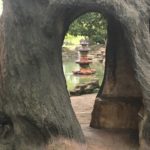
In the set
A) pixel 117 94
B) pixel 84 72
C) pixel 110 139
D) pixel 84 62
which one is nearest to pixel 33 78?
pixel 110 139

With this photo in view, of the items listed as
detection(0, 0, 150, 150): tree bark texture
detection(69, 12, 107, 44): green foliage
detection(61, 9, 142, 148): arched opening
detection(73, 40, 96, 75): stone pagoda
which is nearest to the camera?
detection(0, 0, 150, 150): tree bark texture

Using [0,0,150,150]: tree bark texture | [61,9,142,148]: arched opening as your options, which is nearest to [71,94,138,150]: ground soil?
[61,9,142,148]: arched opening

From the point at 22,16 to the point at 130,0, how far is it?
861 millimetres

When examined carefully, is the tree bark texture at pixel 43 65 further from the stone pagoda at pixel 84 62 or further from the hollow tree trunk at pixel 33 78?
the stone pagoda at pixel 84 62

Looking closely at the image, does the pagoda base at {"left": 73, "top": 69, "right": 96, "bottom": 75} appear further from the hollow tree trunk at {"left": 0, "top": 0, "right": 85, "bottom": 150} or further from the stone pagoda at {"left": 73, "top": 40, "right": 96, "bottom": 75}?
the hollow tree trunk at {"left": 0, "top": 0, "right": 85, "bottom": 150}

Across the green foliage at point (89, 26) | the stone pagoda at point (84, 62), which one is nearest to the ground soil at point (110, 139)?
the green foliage at point (89, 26)

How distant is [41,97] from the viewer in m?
3.40

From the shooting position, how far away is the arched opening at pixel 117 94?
13.6 ft

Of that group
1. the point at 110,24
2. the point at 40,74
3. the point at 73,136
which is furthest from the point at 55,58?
the point at 110,24

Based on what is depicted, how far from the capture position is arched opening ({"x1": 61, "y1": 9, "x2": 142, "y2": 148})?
4.16 meters

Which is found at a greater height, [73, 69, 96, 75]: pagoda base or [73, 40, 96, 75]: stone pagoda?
[73, 40, 96, 75]: stone pagoda

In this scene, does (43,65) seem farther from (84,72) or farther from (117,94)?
(84,72)

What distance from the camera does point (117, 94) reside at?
4.37m

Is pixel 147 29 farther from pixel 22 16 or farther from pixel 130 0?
pixel 22 16
